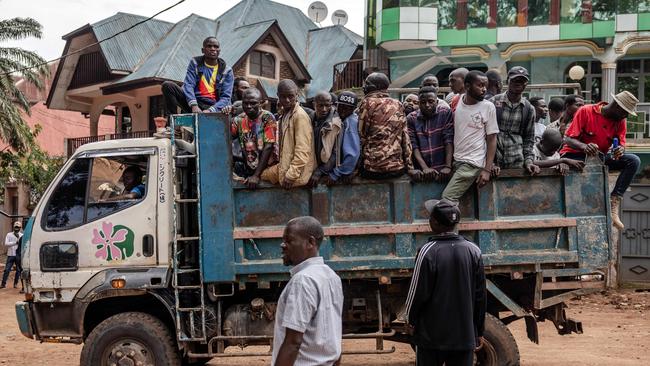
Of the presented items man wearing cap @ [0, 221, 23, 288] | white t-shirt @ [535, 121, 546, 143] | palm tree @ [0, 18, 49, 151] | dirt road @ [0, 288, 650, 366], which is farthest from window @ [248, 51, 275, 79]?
white t-shirt @ [535, 121, 546, 143]

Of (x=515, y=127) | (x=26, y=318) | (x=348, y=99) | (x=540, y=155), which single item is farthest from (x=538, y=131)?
(x=26, y=318)

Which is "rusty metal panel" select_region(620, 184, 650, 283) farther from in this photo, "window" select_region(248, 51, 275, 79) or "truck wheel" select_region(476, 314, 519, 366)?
"window" select_region(248, 51, 275, 79)

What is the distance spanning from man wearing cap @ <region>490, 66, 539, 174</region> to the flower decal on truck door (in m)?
3.17

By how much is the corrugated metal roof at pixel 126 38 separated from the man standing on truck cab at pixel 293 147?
62.5 ft

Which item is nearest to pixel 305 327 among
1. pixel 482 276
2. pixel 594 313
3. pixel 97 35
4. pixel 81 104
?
pixel 482 276

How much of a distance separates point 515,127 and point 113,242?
352 centimetres

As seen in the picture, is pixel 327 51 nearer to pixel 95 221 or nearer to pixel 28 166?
pixel 28 166

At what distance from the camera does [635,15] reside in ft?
56.4

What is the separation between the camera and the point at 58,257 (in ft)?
21.3

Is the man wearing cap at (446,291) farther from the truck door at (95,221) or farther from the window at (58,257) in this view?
the window at (58,257)

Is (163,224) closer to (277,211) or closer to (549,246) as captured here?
(277,211)

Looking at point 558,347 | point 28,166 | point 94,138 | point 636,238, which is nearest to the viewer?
point 558,347

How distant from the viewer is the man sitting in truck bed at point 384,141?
611 cm

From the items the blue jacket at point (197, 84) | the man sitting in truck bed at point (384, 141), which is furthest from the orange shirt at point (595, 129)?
the blue jacket at point (197, 84)
